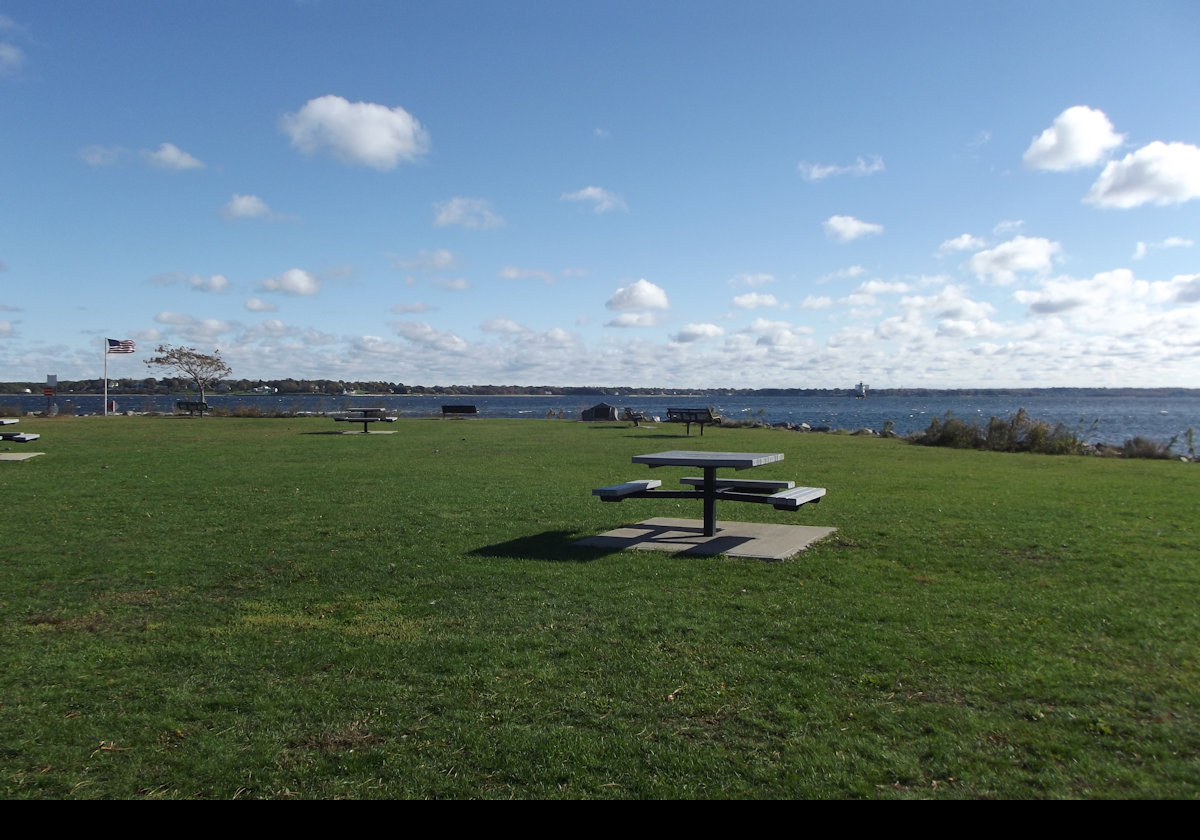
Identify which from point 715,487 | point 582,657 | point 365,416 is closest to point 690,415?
point 365,416

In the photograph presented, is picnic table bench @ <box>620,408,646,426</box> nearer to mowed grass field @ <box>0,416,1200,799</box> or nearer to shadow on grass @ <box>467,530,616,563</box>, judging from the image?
mowed grass field @ <box>0,416,1200,799</box>

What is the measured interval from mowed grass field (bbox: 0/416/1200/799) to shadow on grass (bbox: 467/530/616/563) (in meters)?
0.06

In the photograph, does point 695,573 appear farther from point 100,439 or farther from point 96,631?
point 100,439

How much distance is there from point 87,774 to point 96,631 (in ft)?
7.63

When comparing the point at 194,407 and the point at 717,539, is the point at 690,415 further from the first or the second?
the point at 194,407

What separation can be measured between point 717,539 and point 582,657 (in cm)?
409

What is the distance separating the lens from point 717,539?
883 centimetres

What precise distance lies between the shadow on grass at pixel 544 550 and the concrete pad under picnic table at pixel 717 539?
0.68 ft

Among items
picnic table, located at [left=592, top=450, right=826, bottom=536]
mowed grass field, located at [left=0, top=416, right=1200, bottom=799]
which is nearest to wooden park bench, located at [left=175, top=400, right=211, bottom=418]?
mowed grass field, located at [left=0, top=416, right=1200, bottom=799]

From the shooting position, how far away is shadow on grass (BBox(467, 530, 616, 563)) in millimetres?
7934

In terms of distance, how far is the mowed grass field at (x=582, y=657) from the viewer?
11.6ft

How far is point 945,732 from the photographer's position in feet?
12.7
